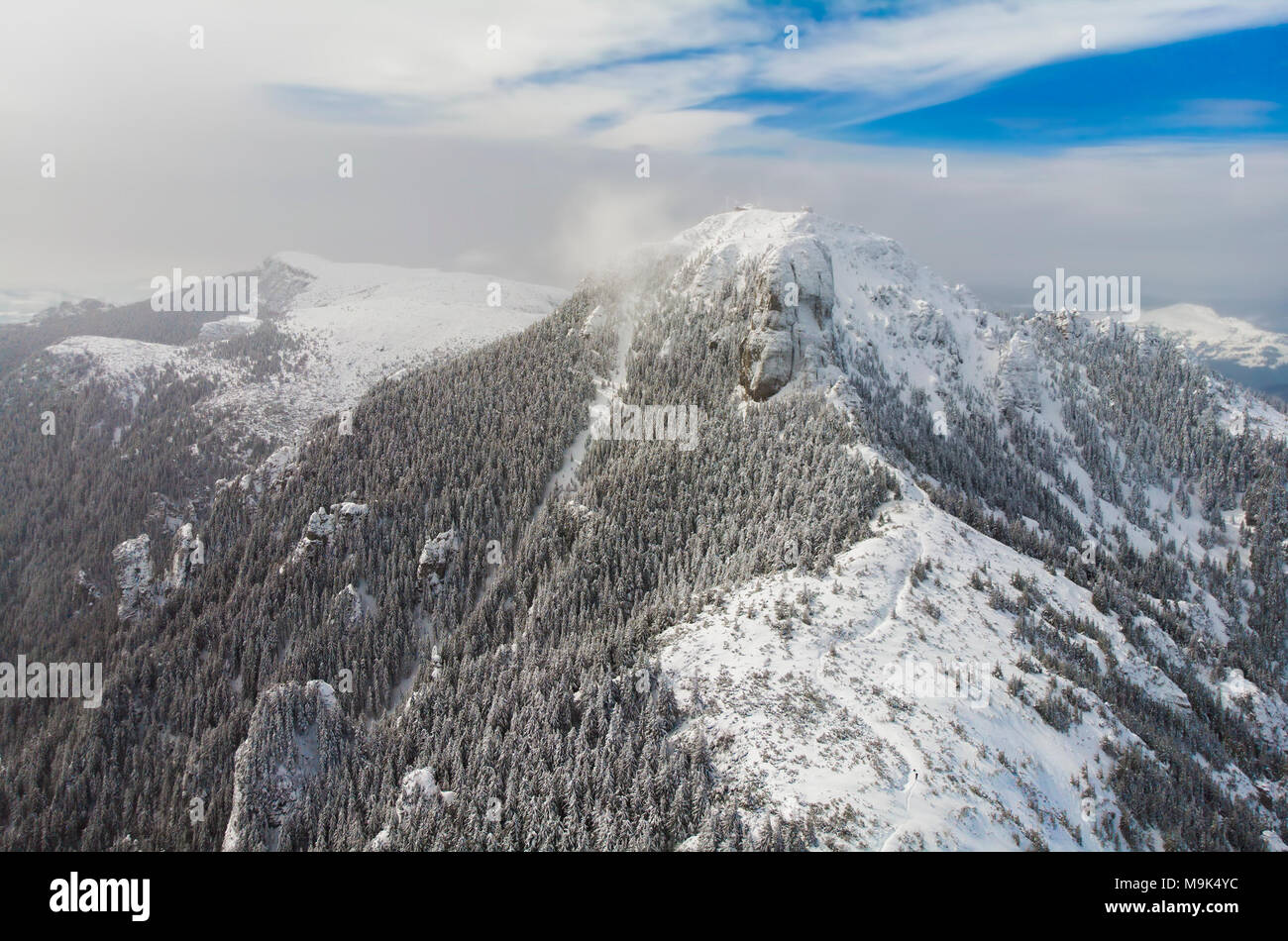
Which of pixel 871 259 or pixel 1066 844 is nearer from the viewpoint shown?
pixel 1066 844

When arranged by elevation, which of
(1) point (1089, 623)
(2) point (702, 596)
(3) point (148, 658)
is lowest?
(3) point (148, 658)

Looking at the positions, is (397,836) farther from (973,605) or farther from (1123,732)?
(1123,732)

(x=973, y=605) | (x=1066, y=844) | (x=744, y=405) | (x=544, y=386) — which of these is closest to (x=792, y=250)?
(x=744, y=405)

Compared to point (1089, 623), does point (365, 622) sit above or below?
below

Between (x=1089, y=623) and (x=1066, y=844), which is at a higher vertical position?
(x=1089, y=623)

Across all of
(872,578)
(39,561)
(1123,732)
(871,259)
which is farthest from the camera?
(871,259)

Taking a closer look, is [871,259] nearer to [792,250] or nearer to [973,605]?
[792,250]

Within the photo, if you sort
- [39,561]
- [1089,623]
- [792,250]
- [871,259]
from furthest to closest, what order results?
[871,259], [39,561], [792,250], [1089,623]

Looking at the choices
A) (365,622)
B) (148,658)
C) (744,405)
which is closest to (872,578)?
(744,405)

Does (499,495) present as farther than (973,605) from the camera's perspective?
Yes
